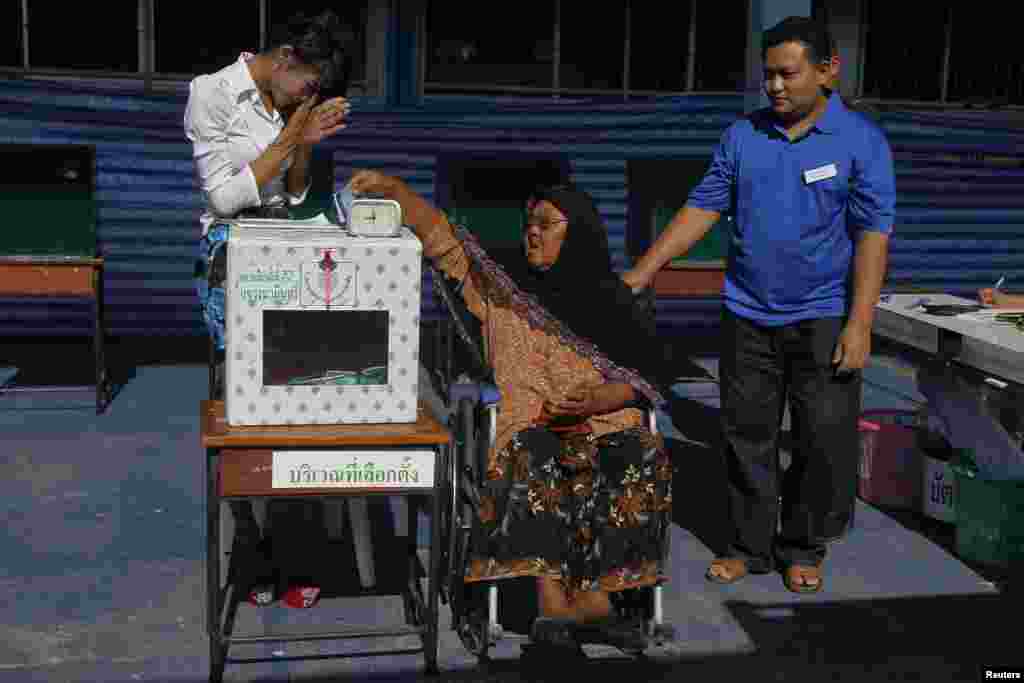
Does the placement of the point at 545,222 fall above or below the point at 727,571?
above

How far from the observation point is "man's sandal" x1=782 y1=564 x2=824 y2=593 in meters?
5.07

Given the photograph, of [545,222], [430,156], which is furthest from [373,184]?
[430,156]

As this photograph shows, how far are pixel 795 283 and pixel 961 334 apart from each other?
0.73m

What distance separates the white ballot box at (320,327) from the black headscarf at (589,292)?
26.3 inches

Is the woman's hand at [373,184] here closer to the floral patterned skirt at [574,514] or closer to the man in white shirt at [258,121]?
the man in white shirt at [258,121]

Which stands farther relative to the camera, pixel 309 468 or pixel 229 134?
pixel 229 134

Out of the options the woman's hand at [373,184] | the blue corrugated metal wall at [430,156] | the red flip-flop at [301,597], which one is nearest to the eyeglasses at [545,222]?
the woman's hand at [373,184]

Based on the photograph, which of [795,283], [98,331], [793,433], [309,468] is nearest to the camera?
[309,468]

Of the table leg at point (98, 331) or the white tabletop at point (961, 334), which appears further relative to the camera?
the table leg at point (98, 331)

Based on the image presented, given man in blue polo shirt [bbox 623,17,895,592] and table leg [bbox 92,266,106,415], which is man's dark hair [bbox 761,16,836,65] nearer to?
man in blue polo shirt [bbox 623,17,895,592]

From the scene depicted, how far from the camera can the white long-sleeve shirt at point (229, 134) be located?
455 cm

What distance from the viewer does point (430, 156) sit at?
30.5ft

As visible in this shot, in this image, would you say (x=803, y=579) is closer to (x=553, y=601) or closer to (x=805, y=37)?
(x=553, y=601)

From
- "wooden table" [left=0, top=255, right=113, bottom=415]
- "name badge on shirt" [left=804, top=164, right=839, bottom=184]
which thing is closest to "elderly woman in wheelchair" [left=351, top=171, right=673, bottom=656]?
"name badge on shirt" [left=804, top=164, right=839, bottom=184]
